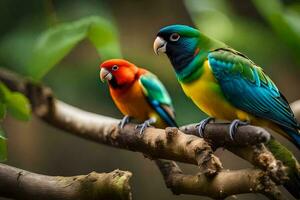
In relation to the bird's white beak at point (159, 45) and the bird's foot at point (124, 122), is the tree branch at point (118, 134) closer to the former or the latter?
the bird's foot at point (124, 122)

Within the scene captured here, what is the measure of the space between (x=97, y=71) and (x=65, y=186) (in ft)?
7.71

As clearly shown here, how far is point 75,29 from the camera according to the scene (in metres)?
1.81

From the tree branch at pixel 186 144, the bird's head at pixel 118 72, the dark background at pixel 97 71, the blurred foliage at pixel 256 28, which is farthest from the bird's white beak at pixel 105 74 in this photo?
the dark background at pixel 97 71

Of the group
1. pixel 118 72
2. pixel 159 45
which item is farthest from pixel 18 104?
pixel 159 45

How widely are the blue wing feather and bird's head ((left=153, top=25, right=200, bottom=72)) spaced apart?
79 millimetres

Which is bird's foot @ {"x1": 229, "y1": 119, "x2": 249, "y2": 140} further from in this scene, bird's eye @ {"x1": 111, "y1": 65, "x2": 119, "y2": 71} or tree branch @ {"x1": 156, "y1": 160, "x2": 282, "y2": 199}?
bird's eye @ {"x1": 111, "y1": 65, "x2": 119, "y2": 71}

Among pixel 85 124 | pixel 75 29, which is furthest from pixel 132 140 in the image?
pixel 85 124

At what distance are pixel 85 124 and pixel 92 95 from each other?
165 centimetres

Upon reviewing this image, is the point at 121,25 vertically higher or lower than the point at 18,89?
higher

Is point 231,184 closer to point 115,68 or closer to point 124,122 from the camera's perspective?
point 115,68

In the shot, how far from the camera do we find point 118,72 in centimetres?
192

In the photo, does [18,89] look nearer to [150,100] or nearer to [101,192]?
[150,100]

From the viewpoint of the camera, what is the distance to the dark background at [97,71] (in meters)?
3.36

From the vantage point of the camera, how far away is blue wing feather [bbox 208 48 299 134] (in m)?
1.40
